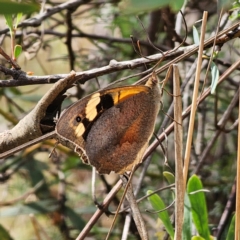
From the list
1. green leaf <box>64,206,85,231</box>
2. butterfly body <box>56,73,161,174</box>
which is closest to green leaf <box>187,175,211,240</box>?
butterfly body <box>56,73,161,174</box>

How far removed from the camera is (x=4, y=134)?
0.70 metres

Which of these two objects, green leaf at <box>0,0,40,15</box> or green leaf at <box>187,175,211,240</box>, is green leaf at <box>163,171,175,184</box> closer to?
green leaf at <box>187,175,211,240</box>

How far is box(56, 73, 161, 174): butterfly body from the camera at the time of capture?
0.65 m

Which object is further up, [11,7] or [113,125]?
[11,7]

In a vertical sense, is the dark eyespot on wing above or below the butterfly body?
above

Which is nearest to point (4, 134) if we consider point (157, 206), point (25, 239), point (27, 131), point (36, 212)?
point (27, 131)

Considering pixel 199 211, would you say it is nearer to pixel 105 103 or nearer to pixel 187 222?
pixel 187 222

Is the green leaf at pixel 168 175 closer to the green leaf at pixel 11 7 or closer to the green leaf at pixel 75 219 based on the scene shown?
the green leaf at pixel 11 7

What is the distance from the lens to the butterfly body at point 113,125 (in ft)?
2.14

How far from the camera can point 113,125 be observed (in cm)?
72

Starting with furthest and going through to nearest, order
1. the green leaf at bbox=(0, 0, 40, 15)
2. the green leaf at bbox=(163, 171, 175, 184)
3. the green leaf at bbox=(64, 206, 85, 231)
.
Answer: the green leaf at bbox=(64, 206, 85, 231), the green leaf at bbox=(163, 171, 175, 184), the green leaf at bbox=(0, 0, 40, 15)

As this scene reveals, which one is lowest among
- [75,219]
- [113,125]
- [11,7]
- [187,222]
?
[75,219]

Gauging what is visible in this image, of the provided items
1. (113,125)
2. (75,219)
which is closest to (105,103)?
(113,125)

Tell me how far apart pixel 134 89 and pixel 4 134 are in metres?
0.21
